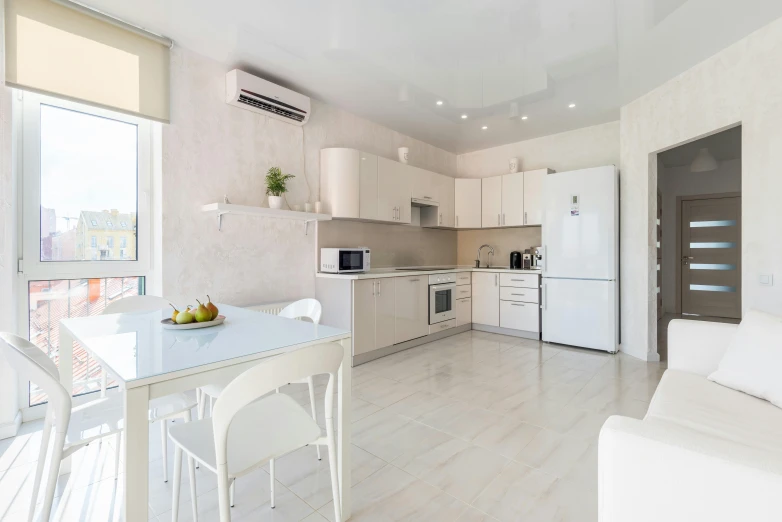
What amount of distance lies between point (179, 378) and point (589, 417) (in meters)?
2.53

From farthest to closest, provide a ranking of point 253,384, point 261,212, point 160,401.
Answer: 1. point 261,212
2. point 160,401
3. point 253,384

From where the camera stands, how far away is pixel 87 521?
5.10 ft

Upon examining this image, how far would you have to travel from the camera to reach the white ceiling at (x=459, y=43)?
245 centimetres

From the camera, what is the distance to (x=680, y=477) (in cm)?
89

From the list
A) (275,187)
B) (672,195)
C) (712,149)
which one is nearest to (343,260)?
(275,187)

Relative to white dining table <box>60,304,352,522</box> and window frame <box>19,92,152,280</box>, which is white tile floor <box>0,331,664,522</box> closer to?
white dining table <box>60,304,352,522</box>

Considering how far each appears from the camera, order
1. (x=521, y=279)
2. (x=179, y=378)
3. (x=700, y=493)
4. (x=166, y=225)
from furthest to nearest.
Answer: (x=521, y=279) < (x=166, y=225) < (x=179, y=378) < (x=700, y=493)

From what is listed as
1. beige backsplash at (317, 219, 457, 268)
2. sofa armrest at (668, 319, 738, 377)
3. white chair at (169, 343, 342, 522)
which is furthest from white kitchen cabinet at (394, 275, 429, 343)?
white chair at (169, 343, 342, 522)

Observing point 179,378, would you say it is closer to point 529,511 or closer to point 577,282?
point 529,511

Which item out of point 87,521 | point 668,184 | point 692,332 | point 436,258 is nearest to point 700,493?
point 692,332

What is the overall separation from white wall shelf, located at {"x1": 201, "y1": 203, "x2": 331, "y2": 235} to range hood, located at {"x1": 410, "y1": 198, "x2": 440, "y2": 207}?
4.40ft

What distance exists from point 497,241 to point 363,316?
2810 mm

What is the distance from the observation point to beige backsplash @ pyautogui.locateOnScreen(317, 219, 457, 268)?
13.8 ft

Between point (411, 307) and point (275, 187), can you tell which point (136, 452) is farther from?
point (411, 307)
